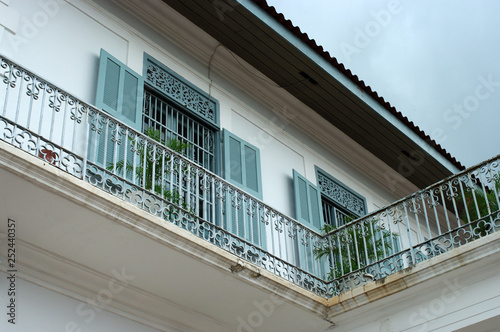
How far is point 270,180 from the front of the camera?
9.32 m

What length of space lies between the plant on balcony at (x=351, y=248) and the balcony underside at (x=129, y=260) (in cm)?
73

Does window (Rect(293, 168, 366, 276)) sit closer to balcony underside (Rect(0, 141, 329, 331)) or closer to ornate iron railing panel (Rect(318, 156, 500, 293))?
ornate iron railing panel (Rect(318, 156, 500, 293))

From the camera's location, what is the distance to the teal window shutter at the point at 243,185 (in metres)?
7.83

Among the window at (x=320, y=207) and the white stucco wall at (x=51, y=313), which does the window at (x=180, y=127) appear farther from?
the white stucco wall at (x=51, y=313)

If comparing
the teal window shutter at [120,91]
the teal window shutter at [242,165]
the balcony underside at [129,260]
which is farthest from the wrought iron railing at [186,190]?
the teal window shutter at [242,165]

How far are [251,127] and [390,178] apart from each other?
324 centimetres

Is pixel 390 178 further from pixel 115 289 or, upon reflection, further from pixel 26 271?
pixel 26 271

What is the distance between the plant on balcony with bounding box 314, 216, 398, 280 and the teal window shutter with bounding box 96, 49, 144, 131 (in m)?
2.69

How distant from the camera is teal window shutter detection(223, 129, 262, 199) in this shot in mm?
8625

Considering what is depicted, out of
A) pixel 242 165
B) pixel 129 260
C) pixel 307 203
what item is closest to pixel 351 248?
pixel 307 203

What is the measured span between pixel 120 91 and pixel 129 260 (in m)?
2.07

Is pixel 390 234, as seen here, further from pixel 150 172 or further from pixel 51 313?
pixel 51 313

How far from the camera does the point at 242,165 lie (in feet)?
28.8

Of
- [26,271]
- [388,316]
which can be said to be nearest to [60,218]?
[26,271]
